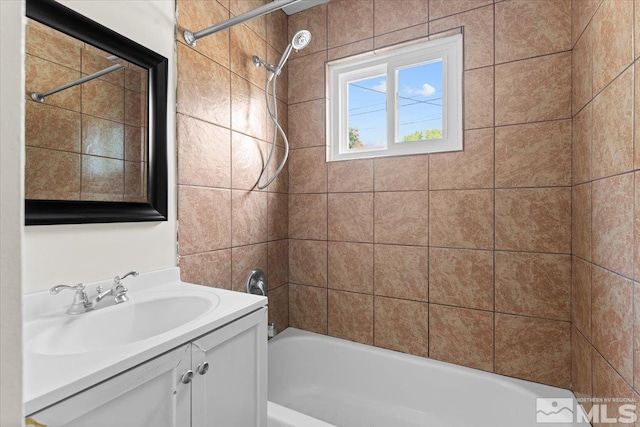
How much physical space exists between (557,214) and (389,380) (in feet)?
3.99

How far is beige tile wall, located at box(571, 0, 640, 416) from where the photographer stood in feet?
2.92

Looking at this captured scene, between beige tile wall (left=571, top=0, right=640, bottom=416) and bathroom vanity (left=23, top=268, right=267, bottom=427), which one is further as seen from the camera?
beige tile wall (left=571, top=0, right=640, bottom=416)

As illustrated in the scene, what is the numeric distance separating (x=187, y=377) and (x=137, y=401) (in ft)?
0.41

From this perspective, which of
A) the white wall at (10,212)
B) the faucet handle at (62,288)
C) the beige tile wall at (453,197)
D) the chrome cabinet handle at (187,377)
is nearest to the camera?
the white wall at (10,212)

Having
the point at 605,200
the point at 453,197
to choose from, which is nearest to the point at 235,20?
the point at 453,197

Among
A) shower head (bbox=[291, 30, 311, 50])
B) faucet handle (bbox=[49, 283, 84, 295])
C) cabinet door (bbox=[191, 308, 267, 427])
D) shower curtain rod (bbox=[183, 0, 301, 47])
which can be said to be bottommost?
cabinet door (bbox=[191, 308, 267, 427])

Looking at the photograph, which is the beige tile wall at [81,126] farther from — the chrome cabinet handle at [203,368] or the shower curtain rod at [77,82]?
the chrome cabinet handle at [203,368]

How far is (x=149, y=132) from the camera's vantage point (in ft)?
4.06

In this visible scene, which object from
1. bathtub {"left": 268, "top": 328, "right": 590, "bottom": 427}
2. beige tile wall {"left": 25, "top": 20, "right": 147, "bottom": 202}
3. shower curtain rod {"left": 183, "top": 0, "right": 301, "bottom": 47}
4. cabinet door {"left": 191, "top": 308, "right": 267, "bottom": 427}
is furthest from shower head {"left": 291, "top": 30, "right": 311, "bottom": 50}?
bathtub {"left": 268, "top": 328, "right": 590, "bottom": 427}

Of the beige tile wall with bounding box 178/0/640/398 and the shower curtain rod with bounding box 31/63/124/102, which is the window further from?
the shower curtain rod with bounding box 31/63/124/102

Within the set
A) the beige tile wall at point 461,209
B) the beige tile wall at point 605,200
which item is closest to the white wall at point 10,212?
the beige tile wall at point 605,200

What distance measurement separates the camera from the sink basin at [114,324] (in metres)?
0.84

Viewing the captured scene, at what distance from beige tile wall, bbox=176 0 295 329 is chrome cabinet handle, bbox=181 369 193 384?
0.64m

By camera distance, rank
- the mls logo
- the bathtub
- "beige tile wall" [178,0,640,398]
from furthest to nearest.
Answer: the bathtub, the mls logo, "beige tile wall" [178,0,640,398]
